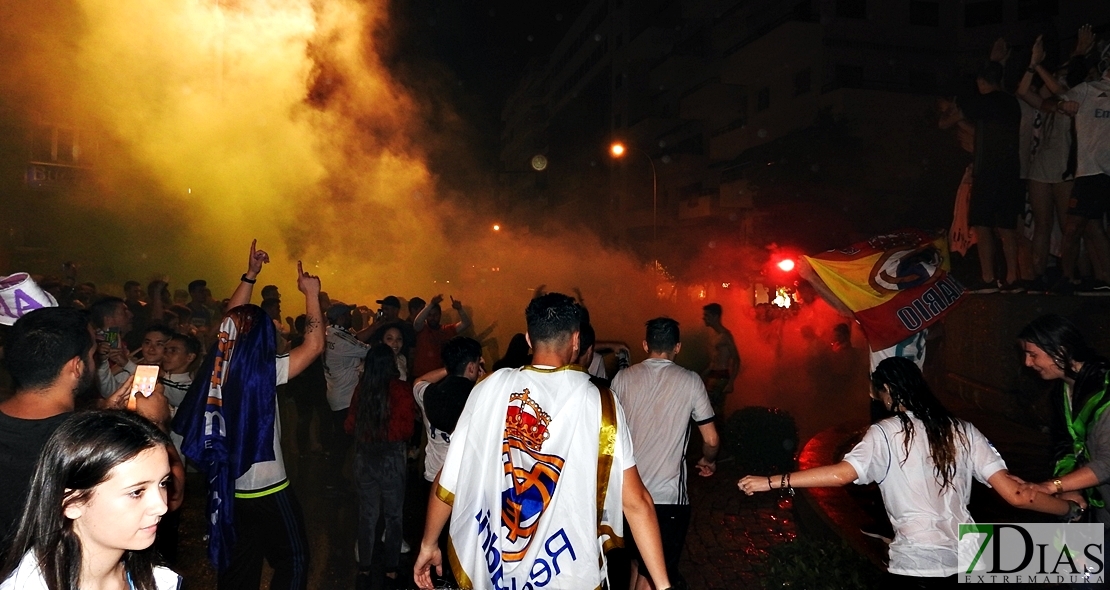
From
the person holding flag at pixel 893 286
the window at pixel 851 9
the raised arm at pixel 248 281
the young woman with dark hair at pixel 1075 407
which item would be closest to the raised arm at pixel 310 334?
the raised arm at pixel 248 281

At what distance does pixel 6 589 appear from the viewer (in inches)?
63.1

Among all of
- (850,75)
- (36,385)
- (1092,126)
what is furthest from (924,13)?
(36,385)

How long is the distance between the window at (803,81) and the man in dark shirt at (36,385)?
2477cm

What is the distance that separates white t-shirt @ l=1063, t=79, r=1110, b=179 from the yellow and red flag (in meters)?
3.23

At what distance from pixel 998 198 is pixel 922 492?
7.55 metres

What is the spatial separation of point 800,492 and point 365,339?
5.36m

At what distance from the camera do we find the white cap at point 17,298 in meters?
3.42

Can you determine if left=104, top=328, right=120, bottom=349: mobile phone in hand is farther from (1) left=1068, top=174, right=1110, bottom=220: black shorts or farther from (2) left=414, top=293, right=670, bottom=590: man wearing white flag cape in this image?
(1) left=1068, top=174, right=1110, bottom=220: black shorts

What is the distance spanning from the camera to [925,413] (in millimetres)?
2969

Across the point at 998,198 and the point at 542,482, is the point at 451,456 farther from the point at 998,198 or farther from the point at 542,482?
the point at 998,198

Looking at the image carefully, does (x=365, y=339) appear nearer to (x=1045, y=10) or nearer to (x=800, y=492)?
(x=800, y=492)

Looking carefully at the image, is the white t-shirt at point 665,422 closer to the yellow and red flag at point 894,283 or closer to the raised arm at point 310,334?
the raised arm at point 310,334

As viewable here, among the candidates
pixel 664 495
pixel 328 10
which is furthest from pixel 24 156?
pixel 664 495

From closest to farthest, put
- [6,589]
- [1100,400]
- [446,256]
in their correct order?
[6,589] < [1100,400] < [446,256]
